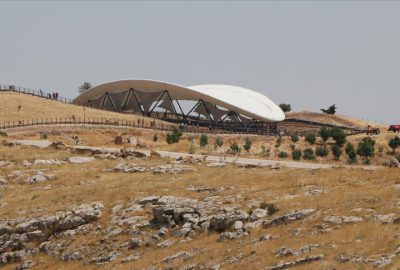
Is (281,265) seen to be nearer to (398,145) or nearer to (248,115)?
(398,145)

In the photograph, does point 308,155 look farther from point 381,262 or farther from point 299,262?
point 381,262

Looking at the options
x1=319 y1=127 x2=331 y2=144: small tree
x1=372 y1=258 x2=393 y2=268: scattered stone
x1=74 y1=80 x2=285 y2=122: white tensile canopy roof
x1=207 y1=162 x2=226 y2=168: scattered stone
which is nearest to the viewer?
x1=372 y1=258 x2=393 y2=268: scattered stone

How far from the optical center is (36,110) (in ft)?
349

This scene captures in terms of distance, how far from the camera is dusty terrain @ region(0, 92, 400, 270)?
88.4ft

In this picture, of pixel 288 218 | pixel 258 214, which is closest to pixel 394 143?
pixel 258 214

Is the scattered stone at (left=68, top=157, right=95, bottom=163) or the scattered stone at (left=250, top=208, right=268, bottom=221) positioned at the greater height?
the scattered stone at (left=68, top=157, right=95, bottom=163)

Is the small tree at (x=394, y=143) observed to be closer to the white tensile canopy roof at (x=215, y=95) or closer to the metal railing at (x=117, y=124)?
the metal railing at (x=117, y=124)

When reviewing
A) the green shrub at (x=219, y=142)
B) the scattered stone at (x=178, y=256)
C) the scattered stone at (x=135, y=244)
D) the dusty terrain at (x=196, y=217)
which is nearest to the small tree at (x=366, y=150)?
the green shrub at (x=219, y=142)

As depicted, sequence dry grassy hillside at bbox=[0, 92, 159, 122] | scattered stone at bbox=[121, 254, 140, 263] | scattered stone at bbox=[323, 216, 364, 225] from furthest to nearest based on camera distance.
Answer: dry grassy hillside at bbox=[0, 92, 159, 122] → scattered stone at bbox=[121, 254, 140, 263] → scattered stone at bbox=[323, 216, 364, 225]

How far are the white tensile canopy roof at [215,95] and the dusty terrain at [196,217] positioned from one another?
226 feet

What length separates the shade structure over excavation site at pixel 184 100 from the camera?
120562mm

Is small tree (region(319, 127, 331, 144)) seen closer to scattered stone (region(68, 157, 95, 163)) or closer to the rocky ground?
scattered stone (region(68, 157, 95, 163))

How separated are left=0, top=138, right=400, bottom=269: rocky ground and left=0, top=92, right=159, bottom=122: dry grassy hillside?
2152 inches

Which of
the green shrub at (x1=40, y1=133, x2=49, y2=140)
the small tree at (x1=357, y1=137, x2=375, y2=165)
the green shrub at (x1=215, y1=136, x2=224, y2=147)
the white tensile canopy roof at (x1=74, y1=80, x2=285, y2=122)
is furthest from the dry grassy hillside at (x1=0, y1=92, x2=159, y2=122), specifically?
the small tree at (x1=357, y1=137, x2=375, y2=165)
